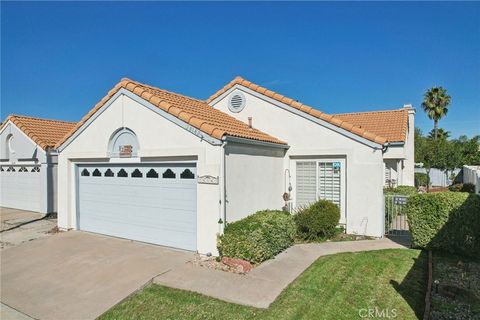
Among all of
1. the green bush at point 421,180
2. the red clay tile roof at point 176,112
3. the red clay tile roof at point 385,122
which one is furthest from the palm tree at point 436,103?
the red clay tile roof at point 176,112

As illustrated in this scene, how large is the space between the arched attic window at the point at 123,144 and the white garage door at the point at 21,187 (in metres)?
8.52

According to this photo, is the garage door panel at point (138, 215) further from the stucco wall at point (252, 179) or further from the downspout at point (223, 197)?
the stucco wall at point (252, 179)

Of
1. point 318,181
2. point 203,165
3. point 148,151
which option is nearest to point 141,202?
point 148,151

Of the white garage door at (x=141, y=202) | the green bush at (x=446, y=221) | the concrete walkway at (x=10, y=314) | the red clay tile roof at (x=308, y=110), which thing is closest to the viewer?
the concrete walkway at (x=10, y=314)

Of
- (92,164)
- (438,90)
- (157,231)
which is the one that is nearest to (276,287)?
(157,231)

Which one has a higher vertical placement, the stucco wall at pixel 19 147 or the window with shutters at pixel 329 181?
the stucco wall at pixel 19 147

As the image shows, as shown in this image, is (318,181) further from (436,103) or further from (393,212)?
(436,103)

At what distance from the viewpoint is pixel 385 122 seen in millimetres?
17344

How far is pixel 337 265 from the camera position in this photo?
7.94m

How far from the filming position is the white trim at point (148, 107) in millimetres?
8758

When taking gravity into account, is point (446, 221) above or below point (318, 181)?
below

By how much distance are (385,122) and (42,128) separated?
19891 mm

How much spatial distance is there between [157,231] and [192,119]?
3.94m

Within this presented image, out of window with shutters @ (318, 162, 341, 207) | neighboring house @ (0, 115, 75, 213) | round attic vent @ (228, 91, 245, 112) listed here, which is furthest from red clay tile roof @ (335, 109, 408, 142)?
neighboring house @ (0, 115, 75, 213)
